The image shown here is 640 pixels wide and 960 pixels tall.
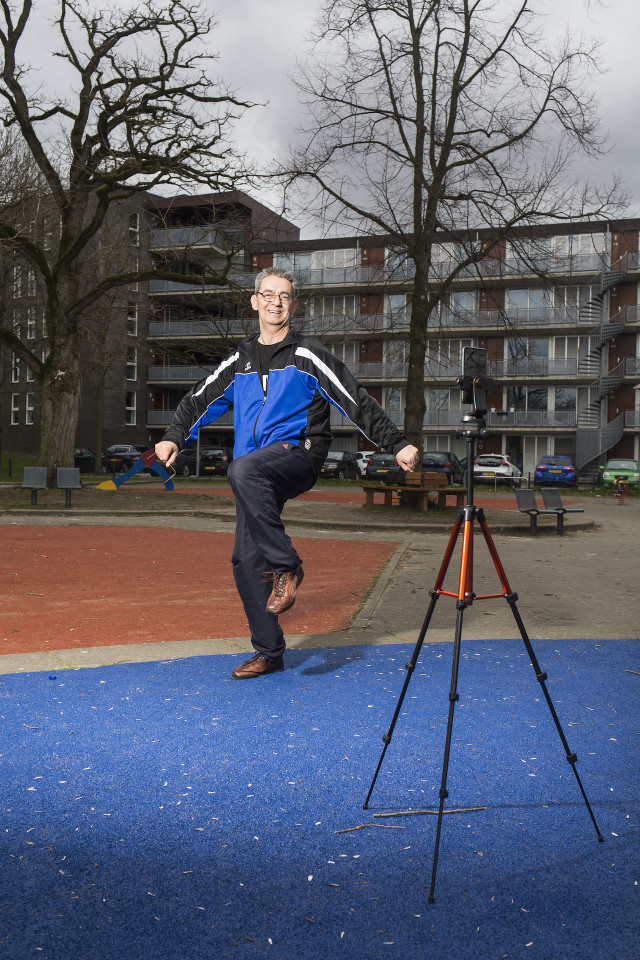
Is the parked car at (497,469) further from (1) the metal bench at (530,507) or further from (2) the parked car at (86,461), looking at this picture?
(1) the metal bench at (530,507)

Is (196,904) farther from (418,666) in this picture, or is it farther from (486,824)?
(418,666)

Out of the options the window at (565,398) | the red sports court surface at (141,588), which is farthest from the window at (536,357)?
the red sports court surface at (141,588)

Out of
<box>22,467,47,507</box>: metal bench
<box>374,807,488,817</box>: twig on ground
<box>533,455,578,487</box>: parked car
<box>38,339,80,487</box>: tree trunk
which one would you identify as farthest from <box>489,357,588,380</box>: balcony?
<box>374,807,488,817</box>: twig on ground

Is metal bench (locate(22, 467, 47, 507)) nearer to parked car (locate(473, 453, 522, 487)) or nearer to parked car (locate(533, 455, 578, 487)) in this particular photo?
parked car (locate(473, 453, 522, 487))

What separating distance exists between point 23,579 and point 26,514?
8.79m

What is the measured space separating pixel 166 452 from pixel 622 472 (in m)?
40.1

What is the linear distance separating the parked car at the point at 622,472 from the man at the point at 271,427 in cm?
3814

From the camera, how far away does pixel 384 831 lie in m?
2.94

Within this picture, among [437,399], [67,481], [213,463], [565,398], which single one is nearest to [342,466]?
[213,463]

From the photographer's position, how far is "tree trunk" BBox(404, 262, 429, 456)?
69.4 feet

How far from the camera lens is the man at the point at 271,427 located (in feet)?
15.1

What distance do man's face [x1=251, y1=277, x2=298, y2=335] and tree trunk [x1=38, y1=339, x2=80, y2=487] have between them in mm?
18794

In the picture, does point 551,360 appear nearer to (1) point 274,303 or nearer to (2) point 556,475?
(2) point 556,475

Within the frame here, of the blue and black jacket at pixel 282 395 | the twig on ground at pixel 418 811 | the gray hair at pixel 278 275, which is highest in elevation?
the gray hair at pixel 278 275
